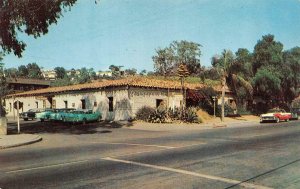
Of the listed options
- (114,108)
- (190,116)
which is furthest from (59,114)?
(190,116)

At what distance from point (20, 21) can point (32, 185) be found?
54.6 feet

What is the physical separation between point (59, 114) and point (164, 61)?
39391 mm

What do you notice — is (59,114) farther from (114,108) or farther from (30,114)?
(30,114)

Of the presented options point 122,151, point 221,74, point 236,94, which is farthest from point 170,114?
point 122,151

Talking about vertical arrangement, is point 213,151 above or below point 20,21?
below

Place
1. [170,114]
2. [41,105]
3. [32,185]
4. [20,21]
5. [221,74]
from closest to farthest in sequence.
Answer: [32,185]
[20,21]
[170,114]
[221,74]
[41,105]

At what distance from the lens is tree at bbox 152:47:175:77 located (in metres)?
70.8

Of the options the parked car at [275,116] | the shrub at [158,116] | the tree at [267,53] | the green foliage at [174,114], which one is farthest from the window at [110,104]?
the tree at [267,53]

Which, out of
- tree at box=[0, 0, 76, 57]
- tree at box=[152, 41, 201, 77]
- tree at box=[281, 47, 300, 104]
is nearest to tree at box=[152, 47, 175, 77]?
tree at box=[152, 41, 201, 77]

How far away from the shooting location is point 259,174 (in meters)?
8.88

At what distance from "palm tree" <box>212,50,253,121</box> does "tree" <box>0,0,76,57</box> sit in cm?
1951

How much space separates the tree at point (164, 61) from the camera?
70812mm

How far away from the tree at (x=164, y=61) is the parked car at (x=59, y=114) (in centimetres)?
3684

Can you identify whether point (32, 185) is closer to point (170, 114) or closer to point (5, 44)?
point (5, 44)
